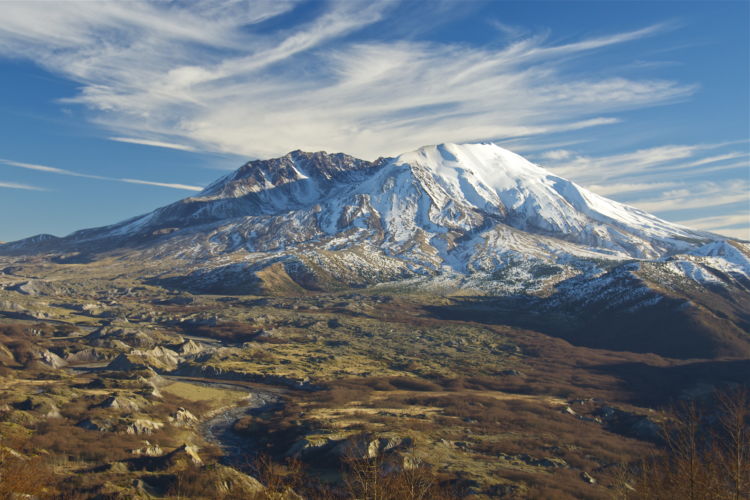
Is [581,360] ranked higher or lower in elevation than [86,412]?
lower

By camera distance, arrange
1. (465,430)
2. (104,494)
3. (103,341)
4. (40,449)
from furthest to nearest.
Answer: (103,341) → (465,430) → (40,449) → (104,494)

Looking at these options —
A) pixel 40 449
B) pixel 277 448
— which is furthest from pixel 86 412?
pixel 277 448

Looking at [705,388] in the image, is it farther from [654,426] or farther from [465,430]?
[465,430]

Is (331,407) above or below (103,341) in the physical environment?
below

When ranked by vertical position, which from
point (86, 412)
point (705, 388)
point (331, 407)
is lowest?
point (705, 388)

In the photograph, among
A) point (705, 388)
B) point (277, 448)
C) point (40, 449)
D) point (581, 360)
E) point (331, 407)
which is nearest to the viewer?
point (40, 449)

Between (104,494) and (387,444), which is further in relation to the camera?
(387,444)

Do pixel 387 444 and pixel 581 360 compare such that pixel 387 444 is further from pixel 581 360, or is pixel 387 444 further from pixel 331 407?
pixel 581 360

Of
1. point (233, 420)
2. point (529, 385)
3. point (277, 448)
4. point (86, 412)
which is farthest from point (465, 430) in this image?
point (86, 412)

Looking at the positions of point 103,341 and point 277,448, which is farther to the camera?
point 103,341
